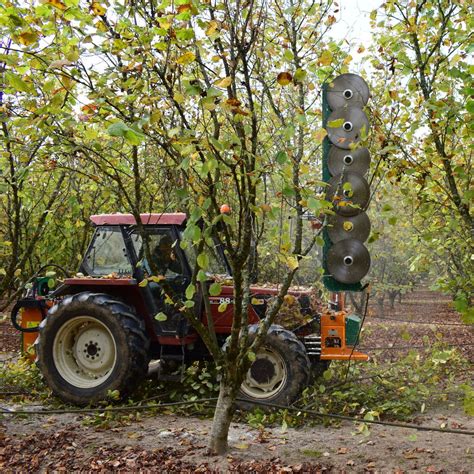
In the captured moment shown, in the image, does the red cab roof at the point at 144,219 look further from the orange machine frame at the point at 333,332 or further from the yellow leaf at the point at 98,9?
the yellow leaf at the point at 98,9

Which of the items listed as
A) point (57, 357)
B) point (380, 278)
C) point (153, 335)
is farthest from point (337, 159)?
point (380, 278)

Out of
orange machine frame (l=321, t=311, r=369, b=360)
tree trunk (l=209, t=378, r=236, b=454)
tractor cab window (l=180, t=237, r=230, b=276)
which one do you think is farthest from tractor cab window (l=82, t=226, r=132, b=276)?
tree trunk (l=209, t=378, r=236, b=454)

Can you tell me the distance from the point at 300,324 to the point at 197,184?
3048mm

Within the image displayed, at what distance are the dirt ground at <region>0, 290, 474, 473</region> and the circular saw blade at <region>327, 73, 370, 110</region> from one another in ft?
7.84

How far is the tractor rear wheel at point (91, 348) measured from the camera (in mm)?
5914

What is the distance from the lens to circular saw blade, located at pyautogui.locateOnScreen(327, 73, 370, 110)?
538 centimetres

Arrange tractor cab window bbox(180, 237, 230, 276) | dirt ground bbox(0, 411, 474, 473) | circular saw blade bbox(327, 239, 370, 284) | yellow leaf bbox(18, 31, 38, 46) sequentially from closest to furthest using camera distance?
yellow leaf bbox(18, 31, 38, 46) → dirt ground bbox(0, 411, 474, 473) → circular saw blade bbox(327, 239, 370, 284) → tractor cab window bbox(180, 237, 230, 276)

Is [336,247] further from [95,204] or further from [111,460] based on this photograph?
[95,204]

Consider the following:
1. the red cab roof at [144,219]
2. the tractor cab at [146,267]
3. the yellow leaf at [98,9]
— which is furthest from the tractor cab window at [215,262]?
the yellow leaf at [98,9]

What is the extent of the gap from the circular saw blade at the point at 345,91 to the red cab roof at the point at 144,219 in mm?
2117

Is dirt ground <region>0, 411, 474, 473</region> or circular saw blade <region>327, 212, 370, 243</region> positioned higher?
circular saw blade <region>327, 212, 370, 243</region>

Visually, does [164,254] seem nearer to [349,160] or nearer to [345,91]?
[349,160]

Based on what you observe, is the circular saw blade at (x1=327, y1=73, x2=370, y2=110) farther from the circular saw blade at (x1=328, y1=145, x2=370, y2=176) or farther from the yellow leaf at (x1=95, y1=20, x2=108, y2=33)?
the yellow leaf at (x1=95, y1=20, x2=108, y2=33)

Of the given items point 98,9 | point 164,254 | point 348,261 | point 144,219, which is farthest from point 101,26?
point 348,261
